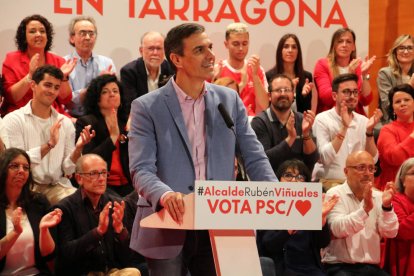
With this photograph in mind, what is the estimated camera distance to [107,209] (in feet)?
14.0

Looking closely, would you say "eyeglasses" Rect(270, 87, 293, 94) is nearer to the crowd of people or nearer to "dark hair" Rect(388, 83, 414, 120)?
the crowd of people

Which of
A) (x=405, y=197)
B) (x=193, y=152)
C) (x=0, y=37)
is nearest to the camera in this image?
(x=193, y=152)

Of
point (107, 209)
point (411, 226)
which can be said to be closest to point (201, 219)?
point (107, 209)

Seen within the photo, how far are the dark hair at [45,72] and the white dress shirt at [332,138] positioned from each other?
205 cm

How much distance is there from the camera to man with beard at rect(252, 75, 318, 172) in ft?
18.3

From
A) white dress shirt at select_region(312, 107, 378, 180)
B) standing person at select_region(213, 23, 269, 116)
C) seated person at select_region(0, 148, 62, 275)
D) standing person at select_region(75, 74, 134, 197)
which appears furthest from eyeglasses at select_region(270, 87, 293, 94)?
seated person at select_region(0, 148, 62, 275)

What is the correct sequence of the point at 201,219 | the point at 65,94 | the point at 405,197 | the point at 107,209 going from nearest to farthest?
the point at 201,219, the point at 107,209, the point at 405,197, the point at 65,94

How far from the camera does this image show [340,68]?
696cm

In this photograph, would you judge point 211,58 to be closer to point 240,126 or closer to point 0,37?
point 240,126

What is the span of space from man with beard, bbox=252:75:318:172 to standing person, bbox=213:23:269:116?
47 centimetres

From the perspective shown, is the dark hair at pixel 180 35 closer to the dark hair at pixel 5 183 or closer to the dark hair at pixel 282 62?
the dark hair at pixel 5 183

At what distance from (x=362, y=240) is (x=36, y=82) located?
2.46 m

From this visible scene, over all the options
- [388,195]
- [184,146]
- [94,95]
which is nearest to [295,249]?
[388,195]

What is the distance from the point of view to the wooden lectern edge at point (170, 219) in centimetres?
236
